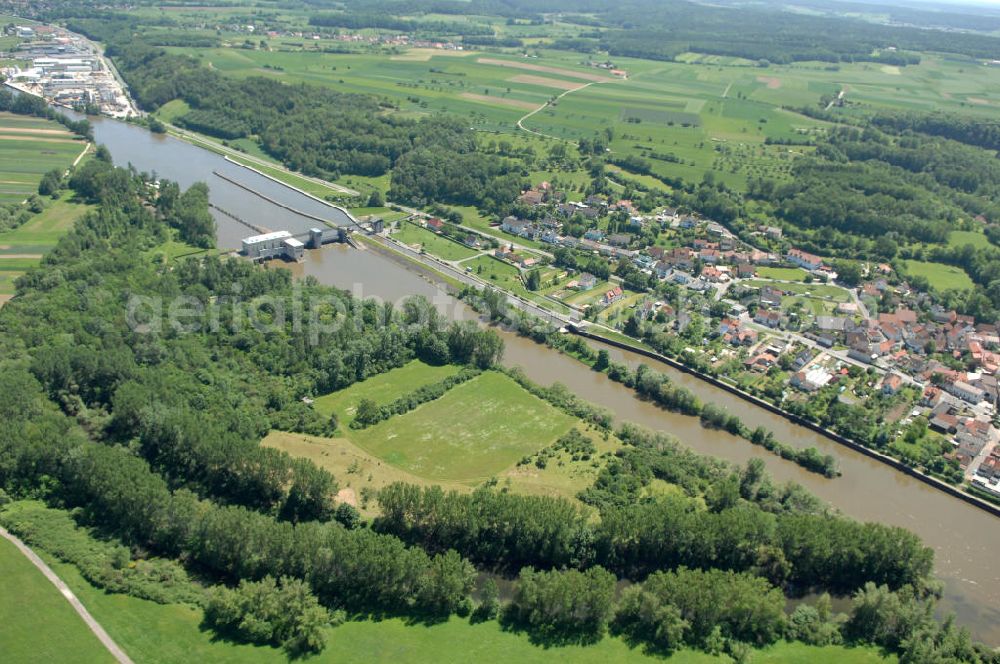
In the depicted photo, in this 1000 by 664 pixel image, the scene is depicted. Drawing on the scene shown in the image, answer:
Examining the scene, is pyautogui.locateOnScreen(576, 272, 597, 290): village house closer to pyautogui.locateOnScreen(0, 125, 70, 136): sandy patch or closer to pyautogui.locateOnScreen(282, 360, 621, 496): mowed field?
pyautogui.locateOnScreen(282, 360, 621, 496): mowed field

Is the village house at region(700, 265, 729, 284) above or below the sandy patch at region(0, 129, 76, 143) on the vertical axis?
below

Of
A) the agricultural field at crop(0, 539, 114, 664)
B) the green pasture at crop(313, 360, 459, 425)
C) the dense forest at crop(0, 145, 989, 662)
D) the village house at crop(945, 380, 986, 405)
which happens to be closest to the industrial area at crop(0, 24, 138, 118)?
the dense forest at crop(0, 145, 989, 662)

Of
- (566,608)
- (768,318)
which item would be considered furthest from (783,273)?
(566,608)

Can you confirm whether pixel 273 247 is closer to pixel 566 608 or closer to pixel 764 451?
pixel 764 451

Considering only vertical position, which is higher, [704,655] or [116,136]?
[116,136]

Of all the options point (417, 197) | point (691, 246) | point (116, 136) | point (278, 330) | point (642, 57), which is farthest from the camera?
point (642, 57)

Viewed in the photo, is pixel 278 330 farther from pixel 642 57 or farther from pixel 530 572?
pixel 642 57

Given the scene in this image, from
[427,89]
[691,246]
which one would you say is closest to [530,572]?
[691,246]
